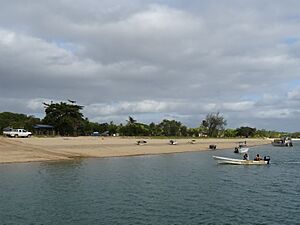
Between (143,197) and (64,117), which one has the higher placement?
(64,117)

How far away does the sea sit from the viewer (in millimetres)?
27711

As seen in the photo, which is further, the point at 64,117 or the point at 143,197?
the point at 64,117

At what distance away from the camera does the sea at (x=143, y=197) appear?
27.7m

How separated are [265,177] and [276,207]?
21031 millimetres

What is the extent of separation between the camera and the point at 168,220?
2708cm

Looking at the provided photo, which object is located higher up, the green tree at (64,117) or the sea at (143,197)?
the green tree at (64,117)

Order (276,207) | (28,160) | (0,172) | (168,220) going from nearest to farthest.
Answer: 1. (168,220)
2. (276,207)
3. (0,172)
4. (28,160)

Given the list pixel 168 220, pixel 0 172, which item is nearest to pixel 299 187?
pixel 168 220

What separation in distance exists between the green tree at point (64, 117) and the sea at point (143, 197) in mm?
75051

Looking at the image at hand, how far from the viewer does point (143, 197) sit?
35.2 metres

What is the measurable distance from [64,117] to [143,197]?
97.9 meters

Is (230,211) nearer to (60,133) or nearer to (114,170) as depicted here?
(114,170)

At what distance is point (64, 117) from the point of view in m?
130

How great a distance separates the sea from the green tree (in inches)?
2955
